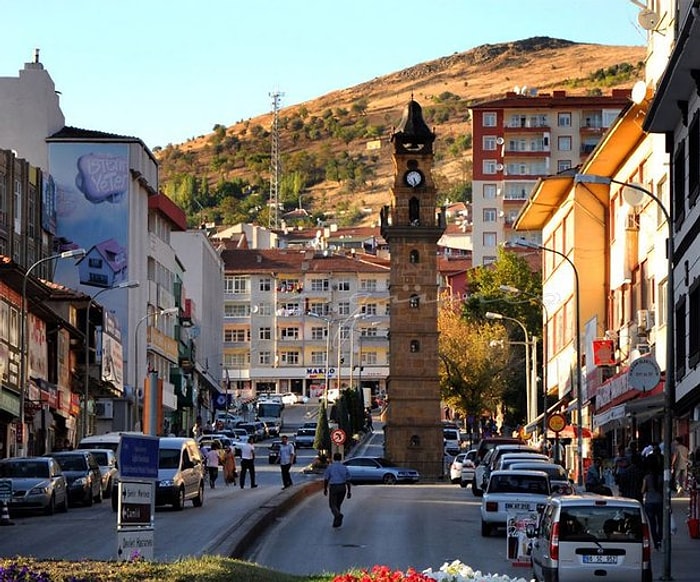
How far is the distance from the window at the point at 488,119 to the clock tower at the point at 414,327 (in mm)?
69775

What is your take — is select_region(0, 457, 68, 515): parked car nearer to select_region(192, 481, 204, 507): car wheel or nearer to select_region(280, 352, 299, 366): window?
select_region(192, 481, 204, 507): car wheel

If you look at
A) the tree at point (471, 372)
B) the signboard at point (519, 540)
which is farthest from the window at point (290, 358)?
the signboard at point (519, 540)

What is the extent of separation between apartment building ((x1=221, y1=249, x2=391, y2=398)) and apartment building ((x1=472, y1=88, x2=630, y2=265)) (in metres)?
17.9

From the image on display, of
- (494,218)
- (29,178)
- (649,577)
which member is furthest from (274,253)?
(649,577)

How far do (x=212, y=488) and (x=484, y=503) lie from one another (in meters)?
26.1

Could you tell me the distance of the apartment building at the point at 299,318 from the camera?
184875 mm

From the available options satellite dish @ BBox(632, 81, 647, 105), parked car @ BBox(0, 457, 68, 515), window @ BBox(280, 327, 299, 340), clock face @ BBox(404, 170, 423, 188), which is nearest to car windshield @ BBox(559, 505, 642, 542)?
parked car @ BBox(0, 457, 68, 515)

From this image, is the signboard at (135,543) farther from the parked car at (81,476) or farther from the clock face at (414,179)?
the clock face at (414,179)

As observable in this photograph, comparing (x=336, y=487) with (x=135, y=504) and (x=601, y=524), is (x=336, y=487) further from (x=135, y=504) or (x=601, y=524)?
(x=135, y=504)

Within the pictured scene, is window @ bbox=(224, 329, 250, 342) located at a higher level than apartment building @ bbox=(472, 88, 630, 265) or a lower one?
lower

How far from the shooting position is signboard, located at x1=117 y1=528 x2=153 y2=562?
75.0 feet

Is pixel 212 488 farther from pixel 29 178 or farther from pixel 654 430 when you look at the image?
pixel 29 178

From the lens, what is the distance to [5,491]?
132 ft

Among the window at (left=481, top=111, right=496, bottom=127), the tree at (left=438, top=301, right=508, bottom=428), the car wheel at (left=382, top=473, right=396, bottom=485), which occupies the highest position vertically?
the window at (left=481, top=111, right=496, bottom=127)
